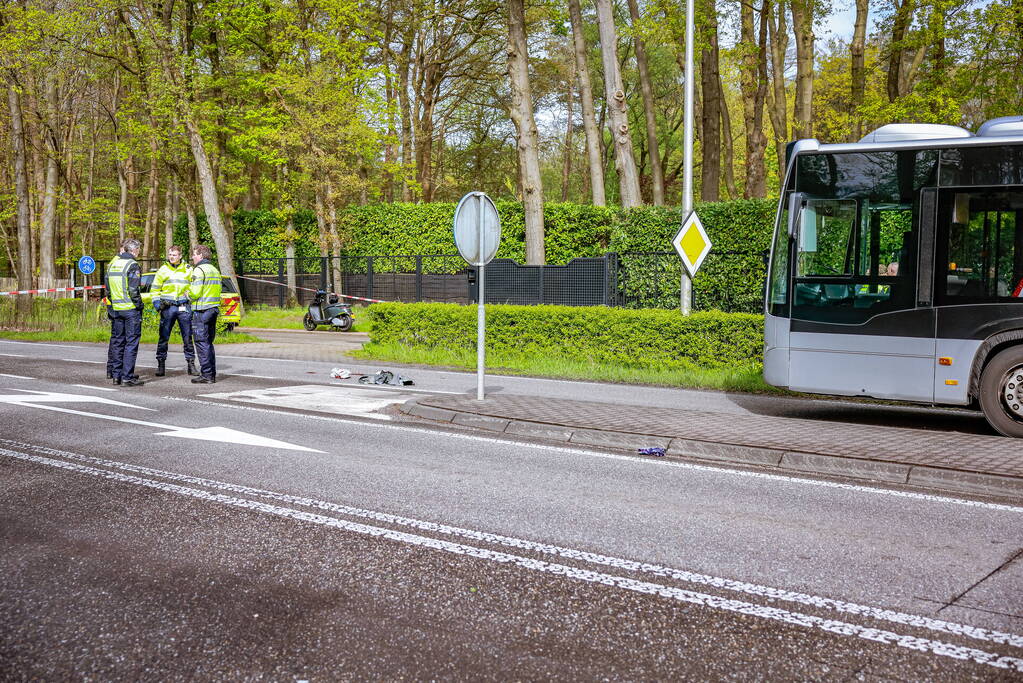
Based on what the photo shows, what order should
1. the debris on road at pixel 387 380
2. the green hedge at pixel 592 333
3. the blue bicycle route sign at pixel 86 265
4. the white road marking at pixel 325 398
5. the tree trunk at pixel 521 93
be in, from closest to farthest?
the white road marking at pixel 325 398, the debris on road at pixel 387 380, the green hedge at pixel 592 333, the tree trunk at pixel 521 93, the blue bicycle route sign at pixel 86 265

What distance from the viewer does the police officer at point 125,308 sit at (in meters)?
12.3

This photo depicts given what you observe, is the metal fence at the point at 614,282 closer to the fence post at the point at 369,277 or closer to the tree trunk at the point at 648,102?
the fence post at the point at 369,277

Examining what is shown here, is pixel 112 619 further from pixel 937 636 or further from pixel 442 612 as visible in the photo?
pixel 937 636

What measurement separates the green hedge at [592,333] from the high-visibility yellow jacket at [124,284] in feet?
20.3

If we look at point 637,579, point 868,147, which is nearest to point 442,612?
point 637,579

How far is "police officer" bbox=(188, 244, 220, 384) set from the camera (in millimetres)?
12672

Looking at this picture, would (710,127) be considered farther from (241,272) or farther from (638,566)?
(638,566)

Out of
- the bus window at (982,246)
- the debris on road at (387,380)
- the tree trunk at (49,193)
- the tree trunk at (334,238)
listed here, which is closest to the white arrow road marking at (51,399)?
the debris on road at (387,380)

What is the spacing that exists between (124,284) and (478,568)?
30.8 ft

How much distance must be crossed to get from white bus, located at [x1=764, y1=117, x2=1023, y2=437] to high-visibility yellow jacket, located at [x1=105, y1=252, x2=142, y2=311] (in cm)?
854

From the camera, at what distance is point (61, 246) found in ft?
149

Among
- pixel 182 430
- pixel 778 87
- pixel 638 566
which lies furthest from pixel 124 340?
pixel 778 87

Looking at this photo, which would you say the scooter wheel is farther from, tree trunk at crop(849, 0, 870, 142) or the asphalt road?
the asphalt road

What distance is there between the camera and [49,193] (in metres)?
32.3
